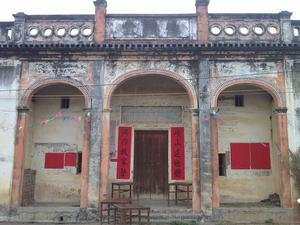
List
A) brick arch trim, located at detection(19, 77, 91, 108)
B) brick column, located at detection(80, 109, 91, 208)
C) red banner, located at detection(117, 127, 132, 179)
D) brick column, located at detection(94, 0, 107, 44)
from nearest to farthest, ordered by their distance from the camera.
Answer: brick column, located at detection(80, 109, 91, 208) → brick arch trim, located at detection(19, 77, 91, 108) → brick column, located at detection(94, 0, 107, 44) → red banner, located at detection(117, 127, 132, 179)

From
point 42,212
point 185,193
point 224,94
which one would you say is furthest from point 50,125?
point 224,94

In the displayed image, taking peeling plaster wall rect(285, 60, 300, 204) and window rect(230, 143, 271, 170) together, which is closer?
peeling plaster wall rect(285, 60, 300, 204)

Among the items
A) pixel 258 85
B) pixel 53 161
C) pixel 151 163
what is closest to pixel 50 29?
pixel 53 161

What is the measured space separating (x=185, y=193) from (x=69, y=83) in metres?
5.63

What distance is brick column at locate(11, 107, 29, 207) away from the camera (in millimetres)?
11445

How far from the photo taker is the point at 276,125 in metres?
12.5

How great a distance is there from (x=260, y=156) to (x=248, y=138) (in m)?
0.77

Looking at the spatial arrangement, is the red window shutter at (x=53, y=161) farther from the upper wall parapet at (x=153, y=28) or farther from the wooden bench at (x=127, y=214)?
the upper wall parapet at (x=153, y=28)

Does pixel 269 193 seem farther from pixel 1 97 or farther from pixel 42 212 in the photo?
pixel 1 97

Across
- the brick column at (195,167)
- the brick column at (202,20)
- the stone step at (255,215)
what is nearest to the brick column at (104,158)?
the brick column at (195,167)

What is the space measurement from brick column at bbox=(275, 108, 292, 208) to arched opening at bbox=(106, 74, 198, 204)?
323cm

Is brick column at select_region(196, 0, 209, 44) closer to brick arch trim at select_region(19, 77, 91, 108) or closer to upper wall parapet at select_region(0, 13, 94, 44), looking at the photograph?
upper wall parapet at select_region(0, 13, 94, 44)

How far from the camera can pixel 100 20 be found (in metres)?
12.5

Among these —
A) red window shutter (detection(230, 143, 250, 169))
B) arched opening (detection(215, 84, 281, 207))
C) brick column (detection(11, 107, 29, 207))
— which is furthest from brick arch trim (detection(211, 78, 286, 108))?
brick column (detection(11, 107, 29, 207))
